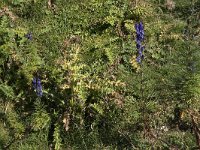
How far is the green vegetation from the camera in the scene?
5555 millimetres

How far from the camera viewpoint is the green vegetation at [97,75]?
555 cm

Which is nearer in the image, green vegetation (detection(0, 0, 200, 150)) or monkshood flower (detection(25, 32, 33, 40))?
green vegetation (detection(0, 0, 200, 150))

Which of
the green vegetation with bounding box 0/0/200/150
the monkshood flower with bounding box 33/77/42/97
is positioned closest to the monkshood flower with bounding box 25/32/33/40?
the green vegetation with bounding box 0/0/200/150

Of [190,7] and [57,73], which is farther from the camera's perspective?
[190,7]

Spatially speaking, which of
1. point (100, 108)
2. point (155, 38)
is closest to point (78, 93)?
point (100, 108)

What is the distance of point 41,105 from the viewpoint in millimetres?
5688

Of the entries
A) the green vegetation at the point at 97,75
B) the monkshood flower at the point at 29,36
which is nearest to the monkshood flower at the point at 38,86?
the green vegetation at the point at 97,75

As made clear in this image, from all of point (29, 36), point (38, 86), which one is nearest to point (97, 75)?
point (38, 86)

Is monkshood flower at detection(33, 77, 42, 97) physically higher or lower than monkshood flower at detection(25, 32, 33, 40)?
lower

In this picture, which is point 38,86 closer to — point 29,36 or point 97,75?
point 97,75

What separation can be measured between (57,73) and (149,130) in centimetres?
133

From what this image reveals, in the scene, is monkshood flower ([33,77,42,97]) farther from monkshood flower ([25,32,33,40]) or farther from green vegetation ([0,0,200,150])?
monkshood flower ([25,32,33,40])

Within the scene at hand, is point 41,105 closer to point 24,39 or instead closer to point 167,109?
point 24,39

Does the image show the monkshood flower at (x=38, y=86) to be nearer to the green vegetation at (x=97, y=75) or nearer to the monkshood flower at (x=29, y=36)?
the green vegetation at (x=97, y=75)
